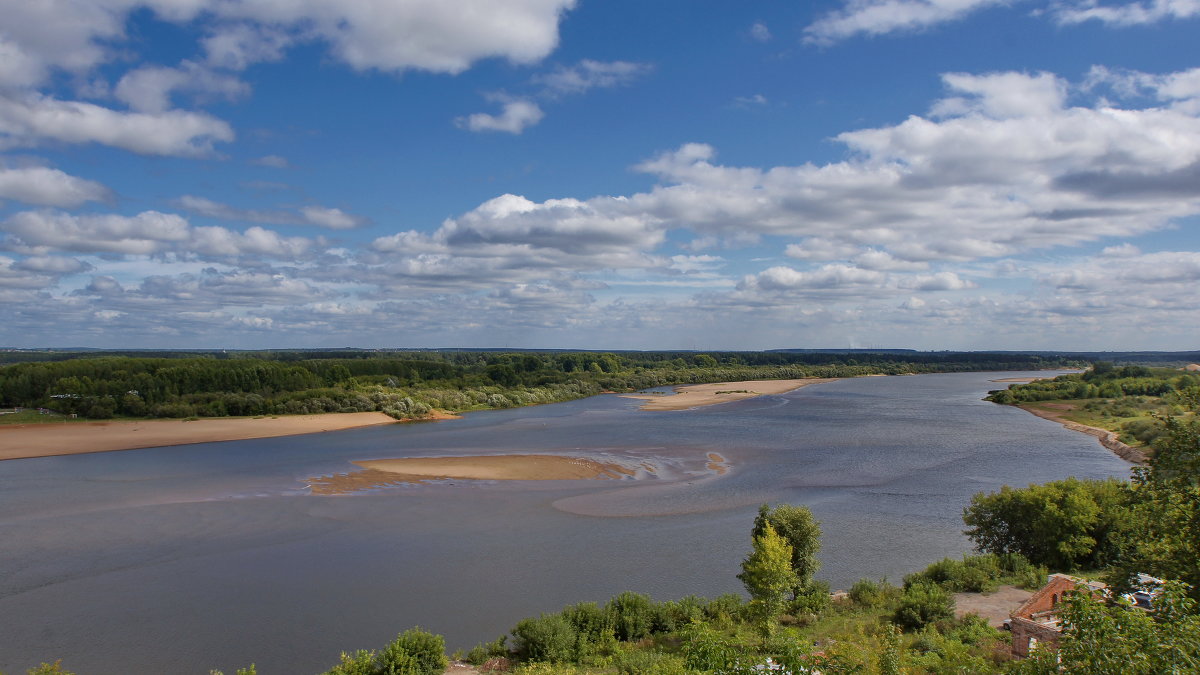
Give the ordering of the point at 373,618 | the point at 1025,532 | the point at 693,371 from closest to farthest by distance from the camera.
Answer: the point at 373,618, the point at 1025,532, the point at 693,371

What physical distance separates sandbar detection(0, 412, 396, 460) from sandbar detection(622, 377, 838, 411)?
33.1 metres

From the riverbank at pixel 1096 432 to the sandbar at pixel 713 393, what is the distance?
33.7 meters

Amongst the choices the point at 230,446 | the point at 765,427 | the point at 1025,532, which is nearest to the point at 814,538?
the point at 1025,532

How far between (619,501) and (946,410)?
55.0m

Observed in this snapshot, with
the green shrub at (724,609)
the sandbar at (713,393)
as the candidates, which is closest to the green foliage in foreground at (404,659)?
the green shrub at (724,609)

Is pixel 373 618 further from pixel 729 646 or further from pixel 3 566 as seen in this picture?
pixel 3 566

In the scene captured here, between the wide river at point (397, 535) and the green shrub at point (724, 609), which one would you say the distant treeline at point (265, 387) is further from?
the green shrub at point (724, 609)

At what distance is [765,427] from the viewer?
59312 mm

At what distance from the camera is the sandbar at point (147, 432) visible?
165 feet

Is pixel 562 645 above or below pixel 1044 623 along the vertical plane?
below

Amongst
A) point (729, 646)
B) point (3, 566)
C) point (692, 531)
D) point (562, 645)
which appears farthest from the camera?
point (692, 531)

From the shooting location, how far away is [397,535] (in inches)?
1073

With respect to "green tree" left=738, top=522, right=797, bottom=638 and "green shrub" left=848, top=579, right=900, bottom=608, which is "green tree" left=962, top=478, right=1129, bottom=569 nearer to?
"green shrub" left=848, top=579, right=900, bottom=608

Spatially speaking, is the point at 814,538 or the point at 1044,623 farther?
the point at 814,538
